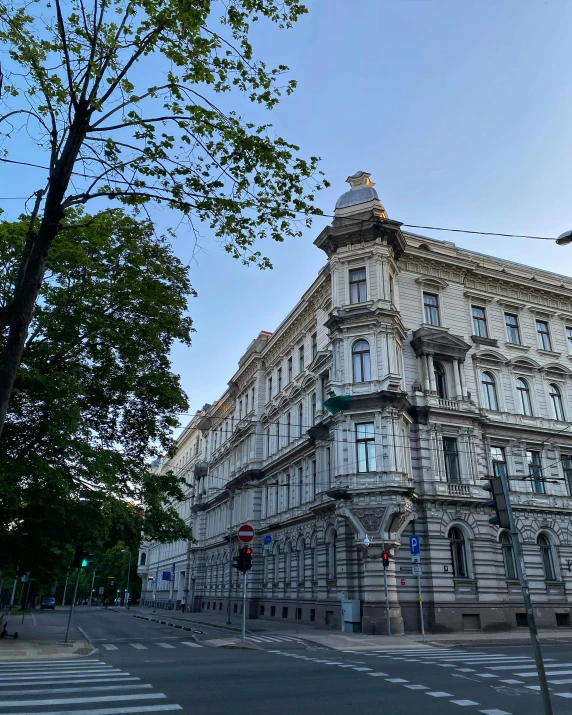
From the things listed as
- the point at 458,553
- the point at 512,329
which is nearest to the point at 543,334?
the point at 512,329

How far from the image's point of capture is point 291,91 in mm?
→ 8617

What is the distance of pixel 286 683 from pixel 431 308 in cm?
2369

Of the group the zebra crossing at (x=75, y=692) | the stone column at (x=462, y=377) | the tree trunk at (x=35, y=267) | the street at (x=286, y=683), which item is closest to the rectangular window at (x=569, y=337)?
the stone column at (x=462, y=377)

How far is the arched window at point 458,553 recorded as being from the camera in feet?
85.6

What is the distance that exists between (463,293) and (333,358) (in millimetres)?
9485

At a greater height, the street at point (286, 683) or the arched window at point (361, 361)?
the arched window at point (361, 361)

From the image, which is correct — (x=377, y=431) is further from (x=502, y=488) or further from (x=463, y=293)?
(x=502, y=488)

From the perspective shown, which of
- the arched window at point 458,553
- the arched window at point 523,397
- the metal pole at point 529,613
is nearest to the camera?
the metal pole at point 529,613

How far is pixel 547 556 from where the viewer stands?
28.7 meters

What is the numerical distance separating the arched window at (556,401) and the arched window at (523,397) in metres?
1.57

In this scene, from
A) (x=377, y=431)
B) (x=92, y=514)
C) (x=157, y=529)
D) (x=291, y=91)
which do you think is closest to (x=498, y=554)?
(x=377, y=431)

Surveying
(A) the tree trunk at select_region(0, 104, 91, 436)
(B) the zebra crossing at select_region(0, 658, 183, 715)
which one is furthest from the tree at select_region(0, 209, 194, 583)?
(A) the tree trunk at select_region(0, 104, 91, 436)

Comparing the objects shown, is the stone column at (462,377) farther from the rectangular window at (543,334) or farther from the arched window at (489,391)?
the rectangular window at (543,334)

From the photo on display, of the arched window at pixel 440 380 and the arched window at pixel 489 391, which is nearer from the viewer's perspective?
the arched window at pixel 440 380
